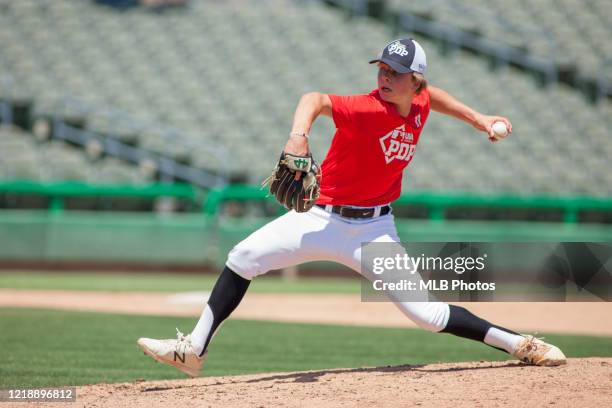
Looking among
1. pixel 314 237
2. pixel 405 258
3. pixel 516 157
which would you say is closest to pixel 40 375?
pixel 314 237

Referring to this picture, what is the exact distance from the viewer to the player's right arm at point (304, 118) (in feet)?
13.2

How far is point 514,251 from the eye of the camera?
13914 mm

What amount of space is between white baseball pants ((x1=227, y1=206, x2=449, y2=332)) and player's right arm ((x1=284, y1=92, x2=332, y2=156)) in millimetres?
557

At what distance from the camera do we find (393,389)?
4262 millimetres

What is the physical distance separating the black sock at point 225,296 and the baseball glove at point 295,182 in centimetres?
57

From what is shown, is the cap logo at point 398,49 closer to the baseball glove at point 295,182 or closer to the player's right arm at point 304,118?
the player's right arm at point 304,118

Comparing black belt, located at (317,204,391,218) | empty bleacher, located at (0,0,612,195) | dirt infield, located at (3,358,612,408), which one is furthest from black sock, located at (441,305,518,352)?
empty bleacher, located at (0,0,612,195)

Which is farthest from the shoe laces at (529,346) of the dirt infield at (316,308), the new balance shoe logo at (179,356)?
the dirt infield at (316,308)

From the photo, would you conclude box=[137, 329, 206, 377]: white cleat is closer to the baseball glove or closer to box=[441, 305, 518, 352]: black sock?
the baseball glove

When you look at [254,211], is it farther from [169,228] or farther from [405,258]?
[405,258]

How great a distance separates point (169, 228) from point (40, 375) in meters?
8.70

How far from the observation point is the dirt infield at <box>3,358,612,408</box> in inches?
158

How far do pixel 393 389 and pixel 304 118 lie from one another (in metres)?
1.45

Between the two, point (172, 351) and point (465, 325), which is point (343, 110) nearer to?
point (465, 325)
